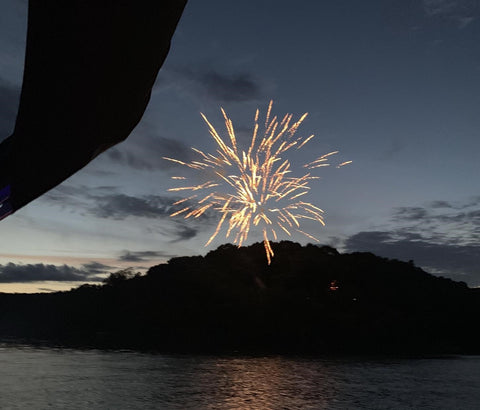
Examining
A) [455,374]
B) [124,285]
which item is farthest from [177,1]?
[124,285]

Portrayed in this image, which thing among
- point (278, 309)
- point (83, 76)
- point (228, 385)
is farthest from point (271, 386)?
point (278, 309)

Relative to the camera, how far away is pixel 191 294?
214 feet

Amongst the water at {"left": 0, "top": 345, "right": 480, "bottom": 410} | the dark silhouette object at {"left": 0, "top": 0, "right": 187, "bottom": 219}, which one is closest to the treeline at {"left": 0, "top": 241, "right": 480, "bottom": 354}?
the water at {"left": 0, "top": 345, "right": 480, "bottom": 410}

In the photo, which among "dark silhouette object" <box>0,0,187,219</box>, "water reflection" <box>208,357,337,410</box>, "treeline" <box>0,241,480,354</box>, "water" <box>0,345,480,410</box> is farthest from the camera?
"treeline" <box>0,241,480,354</box>

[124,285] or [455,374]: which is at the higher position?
[124,285]

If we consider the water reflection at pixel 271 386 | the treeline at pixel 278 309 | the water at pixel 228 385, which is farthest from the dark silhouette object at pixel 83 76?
the treeline at pixel 278 309

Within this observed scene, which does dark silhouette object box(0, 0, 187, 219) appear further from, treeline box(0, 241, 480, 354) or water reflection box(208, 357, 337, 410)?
treeline box(0, 241, 480, 354)

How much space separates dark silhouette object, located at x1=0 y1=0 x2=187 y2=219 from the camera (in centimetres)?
153

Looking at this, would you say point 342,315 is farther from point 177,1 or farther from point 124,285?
point 177,1

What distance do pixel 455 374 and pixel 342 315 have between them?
91.0ft

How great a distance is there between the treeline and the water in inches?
774

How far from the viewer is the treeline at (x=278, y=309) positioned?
57656mm

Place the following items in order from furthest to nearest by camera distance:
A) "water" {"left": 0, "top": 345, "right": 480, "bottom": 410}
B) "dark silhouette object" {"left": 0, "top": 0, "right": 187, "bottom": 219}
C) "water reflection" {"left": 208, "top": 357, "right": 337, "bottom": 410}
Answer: "water reflection" {"left": 208, "top": 357, "right": 337, "bottom": 410}, "water" {"left": 0, "top": 345, "right": 480, "bottom": 410}, "dark silhouette object" {"left": 0, "top": 0, "right": 187, "bottom": 219}

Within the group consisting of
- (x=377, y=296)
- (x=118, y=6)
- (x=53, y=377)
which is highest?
(x=377, y=296)
